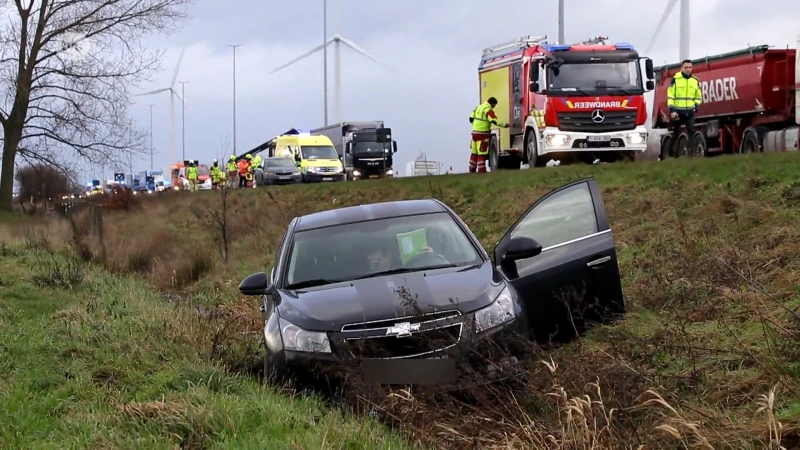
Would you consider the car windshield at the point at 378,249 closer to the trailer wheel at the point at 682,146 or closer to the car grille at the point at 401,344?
the car grille at the point at 401,344

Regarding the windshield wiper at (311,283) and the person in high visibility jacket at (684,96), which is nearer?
the windshield wiper at (311,283)

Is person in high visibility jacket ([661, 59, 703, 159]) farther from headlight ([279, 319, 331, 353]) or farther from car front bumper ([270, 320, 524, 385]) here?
car front bumper ([270, 320, 524, 385])

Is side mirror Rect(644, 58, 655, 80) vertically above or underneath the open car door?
above

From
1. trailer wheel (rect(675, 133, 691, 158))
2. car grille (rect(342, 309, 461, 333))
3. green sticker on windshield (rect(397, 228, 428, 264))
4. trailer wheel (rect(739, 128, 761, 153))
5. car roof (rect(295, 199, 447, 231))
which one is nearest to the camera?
car grille (rect(342, 309, 461, 333))

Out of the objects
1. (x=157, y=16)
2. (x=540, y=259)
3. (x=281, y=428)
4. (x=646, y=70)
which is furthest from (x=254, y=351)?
(x=157, y=16)

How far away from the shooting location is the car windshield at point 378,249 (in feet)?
25.5

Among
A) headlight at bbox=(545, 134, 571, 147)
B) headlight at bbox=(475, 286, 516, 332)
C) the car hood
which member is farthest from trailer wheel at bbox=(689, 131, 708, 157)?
headlight at bbox=(475, 286, 516, 332)

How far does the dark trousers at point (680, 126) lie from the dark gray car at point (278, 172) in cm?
2024

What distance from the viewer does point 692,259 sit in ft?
30.3

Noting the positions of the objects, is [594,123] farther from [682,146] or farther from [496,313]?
[496,313]

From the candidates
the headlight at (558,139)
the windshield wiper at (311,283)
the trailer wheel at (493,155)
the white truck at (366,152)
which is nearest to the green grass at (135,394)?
the windshield wiper at (311,283)

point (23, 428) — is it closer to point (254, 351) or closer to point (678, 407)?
point (254, 351)

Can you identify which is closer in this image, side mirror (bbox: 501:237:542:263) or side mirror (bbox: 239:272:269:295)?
side mirror (bbox: 501:237:542:263)

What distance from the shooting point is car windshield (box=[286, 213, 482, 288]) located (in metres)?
7.79
